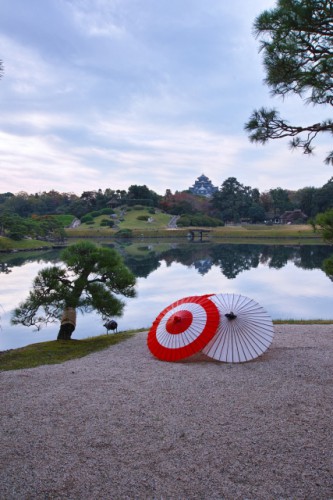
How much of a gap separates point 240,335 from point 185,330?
66cm

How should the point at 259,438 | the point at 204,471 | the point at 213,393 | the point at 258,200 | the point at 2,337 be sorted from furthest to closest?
the point at 258,200
the point at 2,337
the point at 213,393
the point at 259,438
the point at 204,471

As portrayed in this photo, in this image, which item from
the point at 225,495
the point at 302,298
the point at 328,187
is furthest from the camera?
the point at 328,187

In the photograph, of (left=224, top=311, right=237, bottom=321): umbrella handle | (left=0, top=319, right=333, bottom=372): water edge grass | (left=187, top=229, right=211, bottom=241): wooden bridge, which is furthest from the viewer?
(left=187, top=229, right=211, bottom=241): wooden bridge

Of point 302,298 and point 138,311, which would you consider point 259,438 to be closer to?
point 138,311

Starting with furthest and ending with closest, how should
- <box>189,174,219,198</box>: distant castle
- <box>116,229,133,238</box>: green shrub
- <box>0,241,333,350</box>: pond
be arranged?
<box>189,174,219,198</box>: distant castle < <box>116,229,133,238</box>: green shrub < <box>0,241,333,350</box>: pond

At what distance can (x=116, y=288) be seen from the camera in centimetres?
699

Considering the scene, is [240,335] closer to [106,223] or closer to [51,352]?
[51,352]

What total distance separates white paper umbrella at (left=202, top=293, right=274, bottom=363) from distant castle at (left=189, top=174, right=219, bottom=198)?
77480 mm

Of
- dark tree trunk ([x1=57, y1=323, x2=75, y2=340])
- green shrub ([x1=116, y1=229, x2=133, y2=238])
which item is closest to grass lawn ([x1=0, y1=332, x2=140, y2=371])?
dark tree trunk ([x1=57, y1=323, x2=75, y2=340])

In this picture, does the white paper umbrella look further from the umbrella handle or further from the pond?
the pond

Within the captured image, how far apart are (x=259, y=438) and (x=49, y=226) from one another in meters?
41.2

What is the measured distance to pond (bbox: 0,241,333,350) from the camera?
1029cm

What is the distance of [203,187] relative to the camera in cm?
8200

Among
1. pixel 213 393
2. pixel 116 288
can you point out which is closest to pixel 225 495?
pixel 213 393
